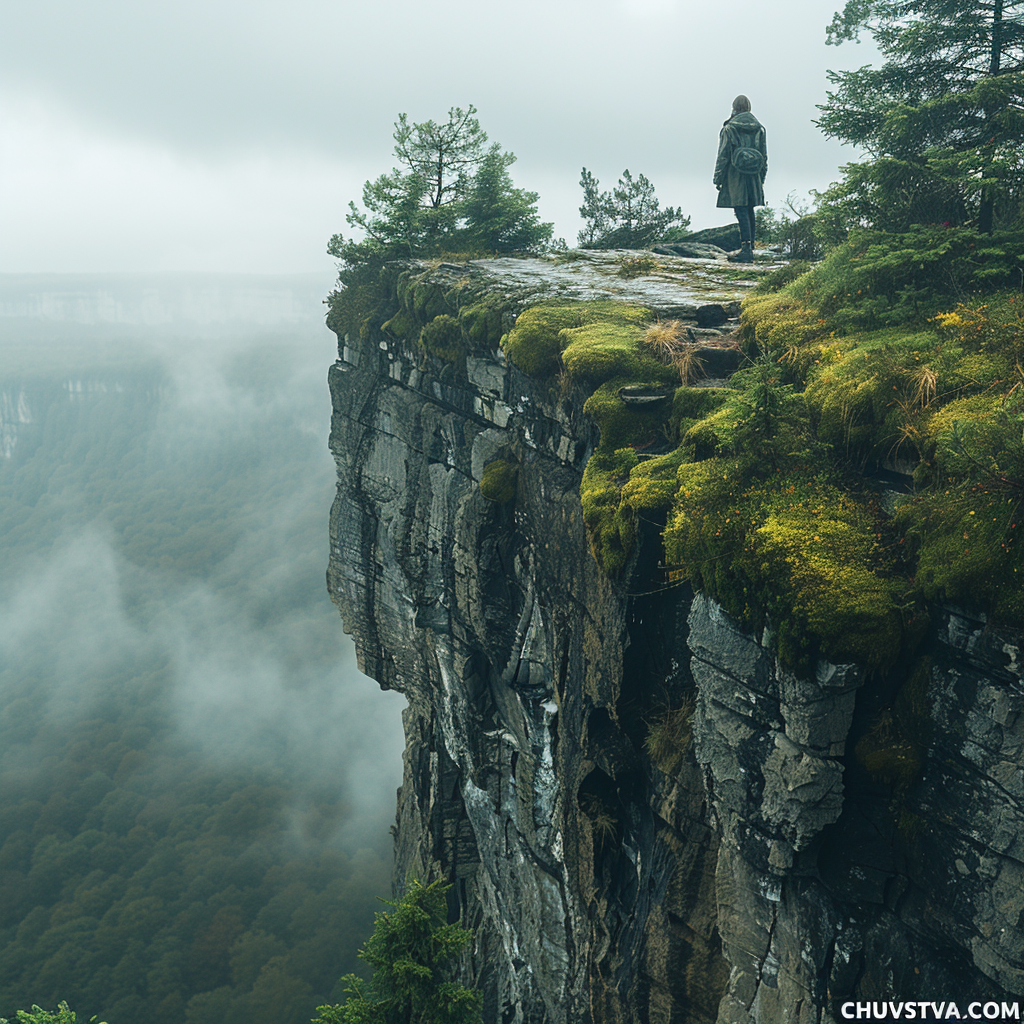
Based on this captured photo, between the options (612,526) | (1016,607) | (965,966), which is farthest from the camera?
(612,526)

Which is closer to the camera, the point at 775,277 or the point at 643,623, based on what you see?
the point at 643,623

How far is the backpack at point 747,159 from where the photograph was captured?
1745cm

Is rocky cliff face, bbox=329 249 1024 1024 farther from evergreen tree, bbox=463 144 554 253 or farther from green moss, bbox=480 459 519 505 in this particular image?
evergreen tree, bbox=463 144 554 253

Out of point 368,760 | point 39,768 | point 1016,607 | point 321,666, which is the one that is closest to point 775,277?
point 1016,607

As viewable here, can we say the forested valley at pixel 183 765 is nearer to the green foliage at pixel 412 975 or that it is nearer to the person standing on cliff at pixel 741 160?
the green foliage at pixel 412 975

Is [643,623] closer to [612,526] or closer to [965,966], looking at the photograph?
[612,526]

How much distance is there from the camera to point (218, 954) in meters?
53.3

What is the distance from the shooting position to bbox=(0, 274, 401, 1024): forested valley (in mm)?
52875

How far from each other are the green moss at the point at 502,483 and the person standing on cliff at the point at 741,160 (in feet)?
27.0

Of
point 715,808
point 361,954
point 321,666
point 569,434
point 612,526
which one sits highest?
point 569,434

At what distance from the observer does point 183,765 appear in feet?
278

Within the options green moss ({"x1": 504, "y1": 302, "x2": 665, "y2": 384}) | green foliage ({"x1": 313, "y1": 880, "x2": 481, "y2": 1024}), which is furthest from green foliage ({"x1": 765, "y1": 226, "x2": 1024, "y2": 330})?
Result: green foliage ({"x1": 313, "y1": 880, "x2": 481, "y2": 1024})

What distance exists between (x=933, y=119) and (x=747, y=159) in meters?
7.98

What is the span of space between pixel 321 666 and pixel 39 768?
40.7m
